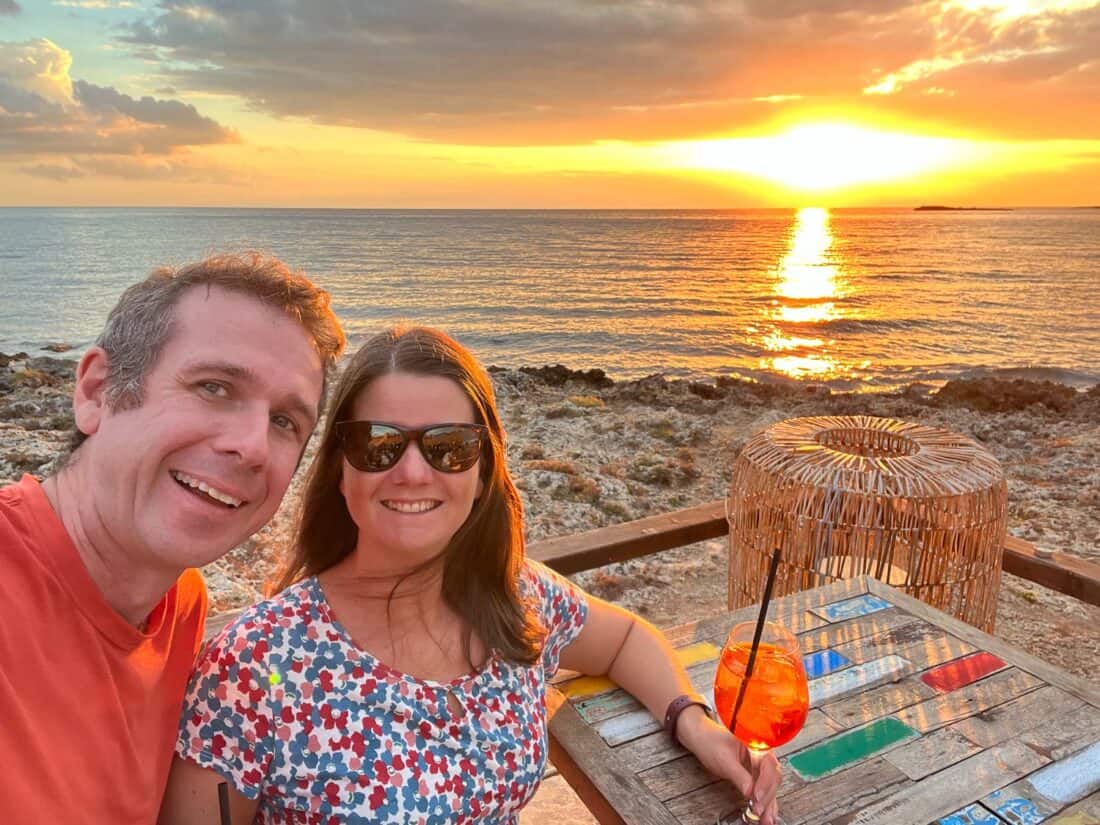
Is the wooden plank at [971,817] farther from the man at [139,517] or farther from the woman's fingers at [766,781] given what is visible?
the man at [139,517]

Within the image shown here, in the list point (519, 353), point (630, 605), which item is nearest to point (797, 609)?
point (630, 605)

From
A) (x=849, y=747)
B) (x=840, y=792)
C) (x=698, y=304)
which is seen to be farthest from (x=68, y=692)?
(x=698, y=304)

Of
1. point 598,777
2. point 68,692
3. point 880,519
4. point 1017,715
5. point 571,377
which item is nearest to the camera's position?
point 68,692

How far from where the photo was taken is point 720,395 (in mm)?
13203

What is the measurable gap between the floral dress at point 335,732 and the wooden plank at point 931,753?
3.05 ft

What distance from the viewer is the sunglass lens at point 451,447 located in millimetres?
1678

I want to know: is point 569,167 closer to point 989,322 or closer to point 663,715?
point 989,322

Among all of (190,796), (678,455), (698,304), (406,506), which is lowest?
(678,455)

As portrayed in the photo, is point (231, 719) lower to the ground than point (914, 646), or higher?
higher

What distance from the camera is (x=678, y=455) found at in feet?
29.1

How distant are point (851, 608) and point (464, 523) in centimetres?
154

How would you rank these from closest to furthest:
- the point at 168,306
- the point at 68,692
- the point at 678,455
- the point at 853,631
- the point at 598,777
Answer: the point at 68,692, the point at 168,306, the point at 598,777, the point at 853,631, the point at 678,455

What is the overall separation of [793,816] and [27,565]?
1650mm

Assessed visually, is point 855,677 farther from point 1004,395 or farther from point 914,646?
point 1004,395
